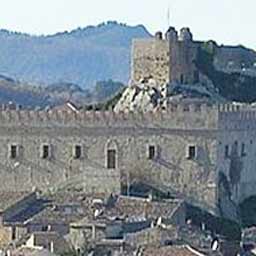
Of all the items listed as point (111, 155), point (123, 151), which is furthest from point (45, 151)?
point (123, 151)

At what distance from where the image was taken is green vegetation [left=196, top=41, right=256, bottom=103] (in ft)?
219

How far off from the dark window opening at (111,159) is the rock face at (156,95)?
175 inches

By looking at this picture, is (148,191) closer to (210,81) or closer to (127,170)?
(127,170)

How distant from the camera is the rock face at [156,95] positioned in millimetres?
62156

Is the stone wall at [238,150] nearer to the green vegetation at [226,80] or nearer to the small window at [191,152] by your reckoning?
the small window at [191,152]

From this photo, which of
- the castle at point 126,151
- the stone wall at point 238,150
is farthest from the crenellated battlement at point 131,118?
the stone wall at point 238,150

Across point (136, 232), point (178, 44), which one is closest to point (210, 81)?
point (178, 44)

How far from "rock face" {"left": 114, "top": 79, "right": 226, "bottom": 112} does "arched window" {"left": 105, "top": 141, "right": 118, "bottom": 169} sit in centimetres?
440

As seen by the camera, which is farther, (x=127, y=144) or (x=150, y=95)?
(x=150, y=95)

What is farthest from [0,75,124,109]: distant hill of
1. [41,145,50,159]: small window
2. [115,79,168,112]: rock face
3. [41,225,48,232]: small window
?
[41,225,48,232]: small window

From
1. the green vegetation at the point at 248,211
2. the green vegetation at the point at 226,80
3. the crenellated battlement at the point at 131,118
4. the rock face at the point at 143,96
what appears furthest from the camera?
the green vegetation at the point at 226,80

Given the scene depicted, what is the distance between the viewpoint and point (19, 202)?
5431 centimetres

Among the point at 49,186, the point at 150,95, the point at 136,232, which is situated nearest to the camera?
the point at 136,232

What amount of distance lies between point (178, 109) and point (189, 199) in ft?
11.1
